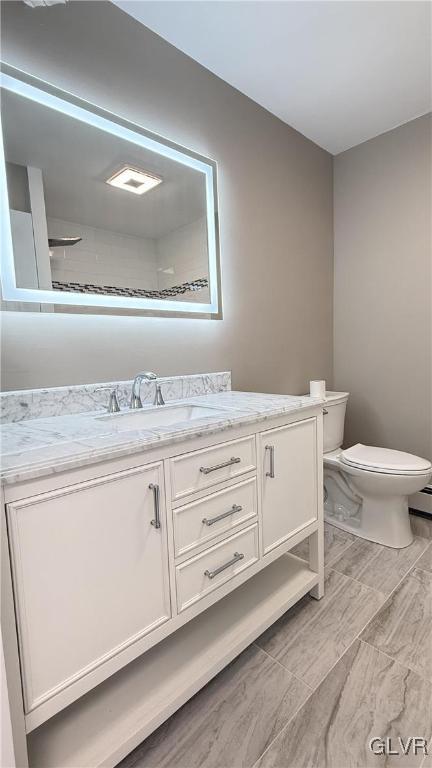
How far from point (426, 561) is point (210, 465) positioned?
4.54 ft

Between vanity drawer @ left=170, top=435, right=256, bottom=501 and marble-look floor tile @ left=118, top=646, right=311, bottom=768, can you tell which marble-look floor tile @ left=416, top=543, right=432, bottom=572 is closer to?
marble-look floor tile @ left=118, top=646, right=311, bottom=768

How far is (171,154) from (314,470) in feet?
4.97

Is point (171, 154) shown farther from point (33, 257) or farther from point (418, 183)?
point (418, 183)

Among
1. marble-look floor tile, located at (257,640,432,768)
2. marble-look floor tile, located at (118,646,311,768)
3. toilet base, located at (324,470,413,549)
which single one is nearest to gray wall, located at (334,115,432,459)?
toilet base, located at (324,470,413,549)

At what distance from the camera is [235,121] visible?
1.83m

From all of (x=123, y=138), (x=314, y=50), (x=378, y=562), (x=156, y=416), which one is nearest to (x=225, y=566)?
(x=156, y=416)

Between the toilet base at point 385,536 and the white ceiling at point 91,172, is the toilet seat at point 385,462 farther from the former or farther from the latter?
the white ceiling at point 91,172

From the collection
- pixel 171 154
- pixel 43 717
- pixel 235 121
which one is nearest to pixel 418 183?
pixel 235 121

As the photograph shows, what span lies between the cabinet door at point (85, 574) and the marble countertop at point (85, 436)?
0.21 ft

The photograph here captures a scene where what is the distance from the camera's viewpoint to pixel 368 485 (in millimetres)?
1821

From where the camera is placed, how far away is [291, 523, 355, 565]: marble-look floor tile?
69.5 inches

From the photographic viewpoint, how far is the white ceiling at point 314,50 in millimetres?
1419

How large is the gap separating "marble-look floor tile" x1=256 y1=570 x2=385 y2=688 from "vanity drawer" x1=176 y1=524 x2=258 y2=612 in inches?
13.6

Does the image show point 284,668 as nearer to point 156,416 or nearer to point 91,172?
point 156,416
